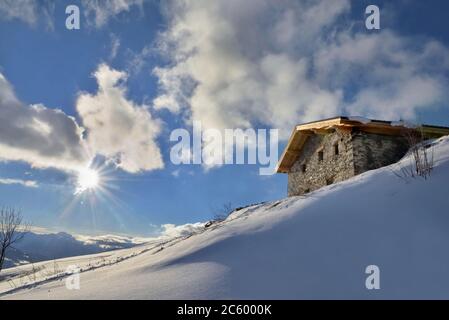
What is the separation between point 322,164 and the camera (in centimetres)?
1565

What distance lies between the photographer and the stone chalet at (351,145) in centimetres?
1335

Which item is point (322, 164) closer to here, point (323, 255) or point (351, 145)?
point (351, 145)

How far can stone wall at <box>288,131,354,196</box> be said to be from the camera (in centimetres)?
1386

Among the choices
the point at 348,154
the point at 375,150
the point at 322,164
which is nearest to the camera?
the point at 375,150

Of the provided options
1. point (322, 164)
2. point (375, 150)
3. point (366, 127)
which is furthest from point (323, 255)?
point (322, 164)

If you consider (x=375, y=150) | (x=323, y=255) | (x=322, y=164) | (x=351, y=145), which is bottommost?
(x=323, y=255)

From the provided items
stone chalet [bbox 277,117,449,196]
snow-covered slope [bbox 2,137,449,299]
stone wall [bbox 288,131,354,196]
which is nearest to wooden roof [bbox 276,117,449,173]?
stone chalet [bbox 277,117,449,196]

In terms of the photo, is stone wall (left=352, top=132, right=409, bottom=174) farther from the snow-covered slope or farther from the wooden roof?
the snow-covered slope

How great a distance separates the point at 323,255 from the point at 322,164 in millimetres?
10748

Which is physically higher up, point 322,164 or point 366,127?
point 366,127

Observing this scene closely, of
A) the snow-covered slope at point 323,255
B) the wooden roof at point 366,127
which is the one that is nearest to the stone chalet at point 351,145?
the wooden roof at point 366,127

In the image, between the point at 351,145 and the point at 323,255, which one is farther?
the point at 351,145
